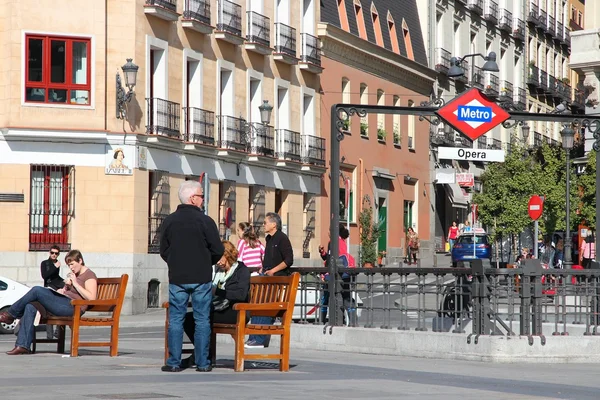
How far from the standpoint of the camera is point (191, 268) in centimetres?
1463

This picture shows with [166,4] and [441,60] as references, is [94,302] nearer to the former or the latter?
[166,4]

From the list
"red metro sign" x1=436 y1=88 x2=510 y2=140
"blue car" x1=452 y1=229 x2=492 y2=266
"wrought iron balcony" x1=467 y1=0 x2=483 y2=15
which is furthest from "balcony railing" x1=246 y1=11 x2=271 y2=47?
"wrought iron balcony" x1=467 y1=0 x2=483 y2=15

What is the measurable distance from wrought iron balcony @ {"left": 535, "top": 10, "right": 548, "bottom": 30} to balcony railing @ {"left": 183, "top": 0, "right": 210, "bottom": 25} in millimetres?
41142

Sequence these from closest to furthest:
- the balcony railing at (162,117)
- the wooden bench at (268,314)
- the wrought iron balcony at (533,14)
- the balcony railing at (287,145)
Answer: the wooden bench at (268,314), the balcony railing at (162,117), the balcony railing at (287,145), the wrought iron balcony at (533,14)

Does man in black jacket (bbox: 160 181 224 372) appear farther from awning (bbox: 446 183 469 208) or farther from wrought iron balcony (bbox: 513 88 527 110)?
wrought iron balcony (bbox: 513 88 527 110)

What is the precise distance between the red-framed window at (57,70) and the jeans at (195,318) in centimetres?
2314

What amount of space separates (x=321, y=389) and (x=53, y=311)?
5.16 metres

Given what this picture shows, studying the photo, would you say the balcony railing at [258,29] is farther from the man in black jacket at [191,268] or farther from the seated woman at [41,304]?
the man in black jacket at [191,268]

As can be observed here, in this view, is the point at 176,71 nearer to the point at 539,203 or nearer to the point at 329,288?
the point at 539,203

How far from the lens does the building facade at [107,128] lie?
36844mm

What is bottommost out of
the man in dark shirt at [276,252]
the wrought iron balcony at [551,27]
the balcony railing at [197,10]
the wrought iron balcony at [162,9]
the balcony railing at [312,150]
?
the man in dark shirt at [276,252]

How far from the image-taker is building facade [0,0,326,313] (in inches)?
1451

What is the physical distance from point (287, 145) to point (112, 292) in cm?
3131

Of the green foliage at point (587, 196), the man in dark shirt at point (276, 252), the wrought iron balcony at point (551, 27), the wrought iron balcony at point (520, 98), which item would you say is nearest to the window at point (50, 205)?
the man in dark shirt at point (276, 252)
